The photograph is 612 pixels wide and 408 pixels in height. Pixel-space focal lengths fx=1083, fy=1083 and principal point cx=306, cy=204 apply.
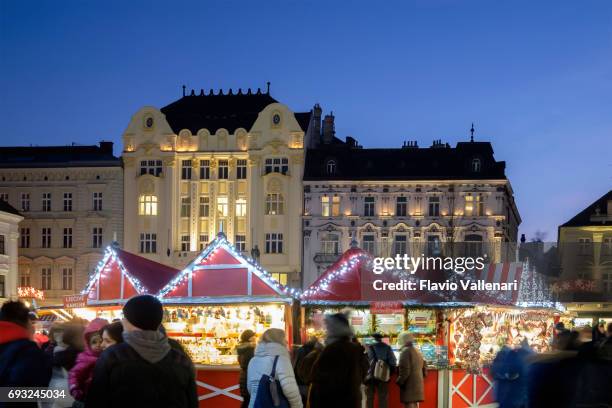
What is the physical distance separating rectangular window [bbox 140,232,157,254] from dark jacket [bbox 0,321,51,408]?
50794 millimetres

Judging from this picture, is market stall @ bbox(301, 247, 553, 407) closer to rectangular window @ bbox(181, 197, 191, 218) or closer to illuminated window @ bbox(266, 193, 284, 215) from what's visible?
illuminated window @ bbox(266, 193, 284, 215)

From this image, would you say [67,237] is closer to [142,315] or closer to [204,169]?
[204,169]

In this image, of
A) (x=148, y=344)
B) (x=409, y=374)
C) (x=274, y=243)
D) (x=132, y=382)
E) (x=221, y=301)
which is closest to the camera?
(x=132, y=382)

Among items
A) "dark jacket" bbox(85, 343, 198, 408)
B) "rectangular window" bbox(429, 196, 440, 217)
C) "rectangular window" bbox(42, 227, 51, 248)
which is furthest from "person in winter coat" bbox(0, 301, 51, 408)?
"rectangular window" bbox(42, 227, 51, 248)

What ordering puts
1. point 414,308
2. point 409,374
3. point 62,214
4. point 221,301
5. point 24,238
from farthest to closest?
point 24,238, point 62,214, point 414,308, point 221,301, point 409,374

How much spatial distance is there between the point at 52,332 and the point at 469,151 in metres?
48.2

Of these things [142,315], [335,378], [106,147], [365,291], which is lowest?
[365,291]

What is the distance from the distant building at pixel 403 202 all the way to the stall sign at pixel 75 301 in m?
31.5

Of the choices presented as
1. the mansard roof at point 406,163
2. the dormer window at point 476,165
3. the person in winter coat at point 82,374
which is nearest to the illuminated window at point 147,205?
the mansard roof at point 406,163

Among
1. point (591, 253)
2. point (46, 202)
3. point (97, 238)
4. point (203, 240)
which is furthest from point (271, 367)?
point (591, 253)

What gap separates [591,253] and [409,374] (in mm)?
47779

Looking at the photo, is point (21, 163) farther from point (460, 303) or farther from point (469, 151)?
point (460, 303)

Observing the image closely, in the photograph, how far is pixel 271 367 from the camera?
9.77m

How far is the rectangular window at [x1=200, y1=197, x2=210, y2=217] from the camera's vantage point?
58.0 m
